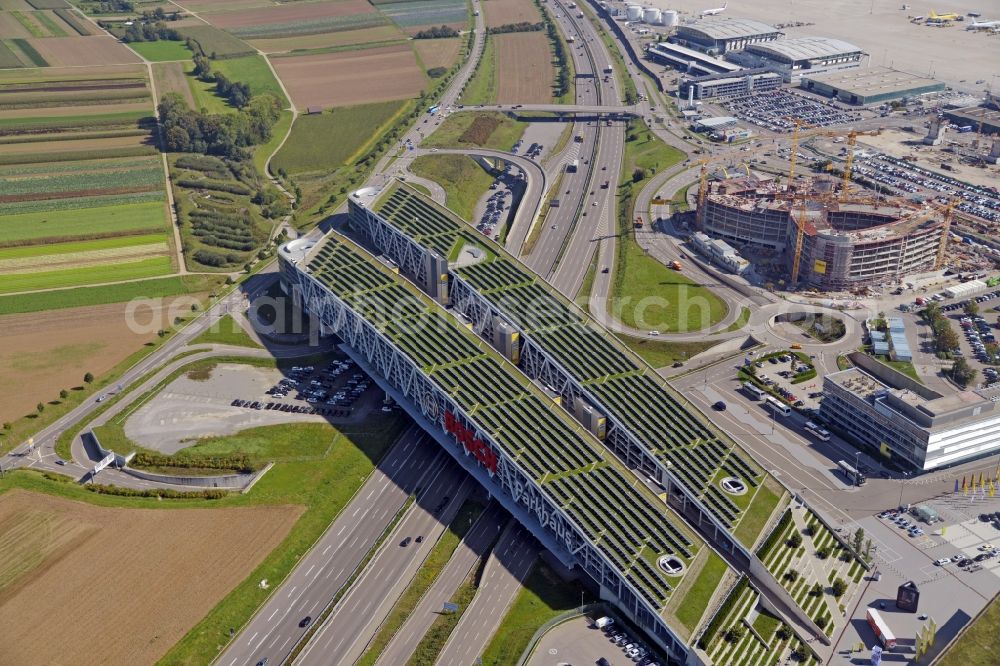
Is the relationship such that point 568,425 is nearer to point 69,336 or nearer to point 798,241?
point 798,241

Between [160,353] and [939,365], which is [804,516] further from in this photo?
[160,353]

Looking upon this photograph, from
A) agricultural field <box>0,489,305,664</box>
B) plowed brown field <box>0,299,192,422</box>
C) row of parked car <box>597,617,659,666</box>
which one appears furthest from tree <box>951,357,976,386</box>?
plowed brown field <box>0,299,192,422</box>

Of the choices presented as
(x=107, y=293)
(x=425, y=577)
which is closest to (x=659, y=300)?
(x=425, y=577)

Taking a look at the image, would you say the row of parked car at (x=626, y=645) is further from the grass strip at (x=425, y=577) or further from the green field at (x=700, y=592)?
the grass strip at (x=425, y=577)

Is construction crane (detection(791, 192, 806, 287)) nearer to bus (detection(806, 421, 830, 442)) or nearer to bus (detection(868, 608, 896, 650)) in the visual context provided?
bus (detection(806, 421, 830, 442))

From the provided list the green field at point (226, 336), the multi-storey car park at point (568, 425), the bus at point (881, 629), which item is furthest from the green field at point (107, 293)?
the bus at point (881, 629)

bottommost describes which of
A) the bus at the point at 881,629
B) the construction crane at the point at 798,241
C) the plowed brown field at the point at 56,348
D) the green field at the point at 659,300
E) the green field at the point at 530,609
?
the plowed brown field at the point at 56,348
